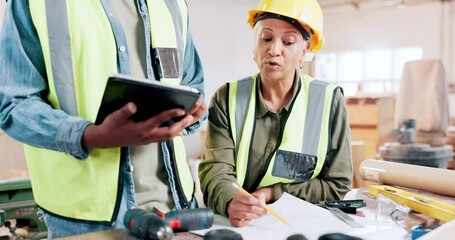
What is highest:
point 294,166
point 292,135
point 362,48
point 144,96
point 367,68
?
point 362,48

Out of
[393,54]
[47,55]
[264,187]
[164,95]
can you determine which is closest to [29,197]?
[264,187]

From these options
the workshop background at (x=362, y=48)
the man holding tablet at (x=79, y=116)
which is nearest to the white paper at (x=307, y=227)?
the man holding tablet at (x=79, y=116)

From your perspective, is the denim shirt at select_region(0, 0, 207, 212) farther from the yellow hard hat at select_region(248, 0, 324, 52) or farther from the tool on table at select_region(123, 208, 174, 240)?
the yellow hard hat at select_region(248, 0, 324, 52)

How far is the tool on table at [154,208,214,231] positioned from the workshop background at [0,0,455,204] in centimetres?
362

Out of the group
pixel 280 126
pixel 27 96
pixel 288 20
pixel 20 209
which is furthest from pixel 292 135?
pixel 20 209

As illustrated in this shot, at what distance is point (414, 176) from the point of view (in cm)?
162

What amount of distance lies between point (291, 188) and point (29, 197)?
5.15ft

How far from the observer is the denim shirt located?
0.90m

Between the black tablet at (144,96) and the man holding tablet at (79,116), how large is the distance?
18 millimetres

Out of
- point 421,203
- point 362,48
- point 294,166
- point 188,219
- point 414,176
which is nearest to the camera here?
point 188,219

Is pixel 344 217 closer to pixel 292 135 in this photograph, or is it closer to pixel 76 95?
pixel 292 135

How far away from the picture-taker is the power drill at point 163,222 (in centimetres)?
89

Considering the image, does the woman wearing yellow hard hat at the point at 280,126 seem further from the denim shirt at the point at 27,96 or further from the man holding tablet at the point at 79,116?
the denim shirt at the point at 27,96

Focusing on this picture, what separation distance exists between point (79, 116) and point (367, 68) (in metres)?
9.30
